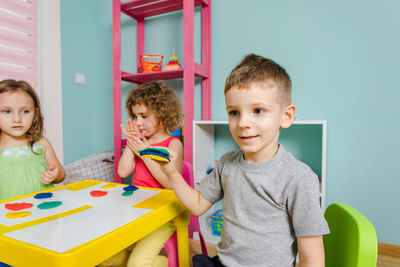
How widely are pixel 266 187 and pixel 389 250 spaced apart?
4.15 ft

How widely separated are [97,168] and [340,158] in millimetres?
1593

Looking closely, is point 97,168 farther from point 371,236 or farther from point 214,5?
point 371,236

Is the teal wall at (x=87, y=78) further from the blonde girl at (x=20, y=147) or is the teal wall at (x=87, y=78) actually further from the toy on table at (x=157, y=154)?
the toy on table at (x=157, y=154)

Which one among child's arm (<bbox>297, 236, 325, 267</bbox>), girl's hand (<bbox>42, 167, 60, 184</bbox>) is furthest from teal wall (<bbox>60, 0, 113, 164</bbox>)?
child's arm (<bbox>297, 236, 325, 267</bbox>)

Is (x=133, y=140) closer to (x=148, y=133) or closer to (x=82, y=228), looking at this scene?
(x=148, y=133)

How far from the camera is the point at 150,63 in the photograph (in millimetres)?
1730

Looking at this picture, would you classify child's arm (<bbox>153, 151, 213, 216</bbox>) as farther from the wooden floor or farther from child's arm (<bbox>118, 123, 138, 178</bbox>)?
the wooden floor

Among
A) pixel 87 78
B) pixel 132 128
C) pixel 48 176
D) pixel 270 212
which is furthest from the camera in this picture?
pixel 87 78

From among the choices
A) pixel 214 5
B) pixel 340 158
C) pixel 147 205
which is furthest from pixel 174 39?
pixel 147 205

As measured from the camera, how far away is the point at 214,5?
1786 mm

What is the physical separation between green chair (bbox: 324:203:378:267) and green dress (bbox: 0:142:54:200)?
111 cm

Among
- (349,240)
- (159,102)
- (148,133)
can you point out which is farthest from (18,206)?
(349,240)

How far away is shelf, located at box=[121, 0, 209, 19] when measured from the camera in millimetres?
1709

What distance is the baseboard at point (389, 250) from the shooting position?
1.38 meters
